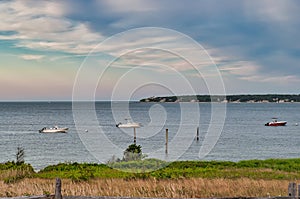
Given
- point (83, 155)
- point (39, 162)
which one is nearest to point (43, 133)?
point (83, 155)

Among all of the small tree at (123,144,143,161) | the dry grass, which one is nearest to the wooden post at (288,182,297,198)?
the dry grass

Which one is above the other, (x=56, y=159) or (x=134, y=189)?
(x=134, y=189)

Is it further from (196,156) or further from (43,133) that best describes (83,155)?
(43,133)

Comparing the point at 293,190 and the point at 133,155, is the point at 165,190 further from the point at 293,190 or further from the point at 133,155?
the point at 133,155

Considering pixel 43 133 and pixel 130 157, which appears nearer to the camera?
pixel 130 157

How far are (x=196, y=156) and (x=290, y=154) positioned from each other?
44.7ft

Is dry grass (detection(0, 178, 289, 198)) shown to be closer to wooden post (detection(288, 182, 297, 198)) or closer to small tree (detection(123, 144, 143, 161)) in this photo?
wooden post (detection(288, 182, 297, 198))

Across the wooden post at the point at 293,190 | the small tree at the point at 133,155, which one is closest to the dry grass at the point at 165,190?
the wooden post at the point at 293,190

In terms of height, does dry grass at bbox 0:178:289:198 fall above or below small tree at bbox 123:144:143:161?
above

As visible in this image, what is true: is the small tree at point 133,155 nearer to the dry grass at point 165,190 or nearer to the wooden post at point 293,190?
the dry grass at point 165,190

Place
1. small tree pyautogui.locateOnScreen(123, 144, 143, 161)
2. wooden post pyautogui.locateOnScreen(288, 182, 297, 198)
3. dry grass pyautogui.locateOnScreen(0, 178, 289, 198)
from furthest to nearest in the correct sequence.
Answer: small tree pyautogui.locateOnScreen(123, 144, 143, 161)
dry grass pyautogui.locateOnScreen(0, 178, 289, 198)
wooden post pyautogui.locateOnScreen(288, 182, 297, 198)

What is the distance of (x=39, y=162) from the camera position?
54344mm

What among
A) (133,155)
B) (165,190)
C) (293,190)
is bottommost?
(133,155)

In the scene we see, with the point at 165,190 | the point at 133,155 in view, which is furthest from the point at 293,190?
the point at 133,155
